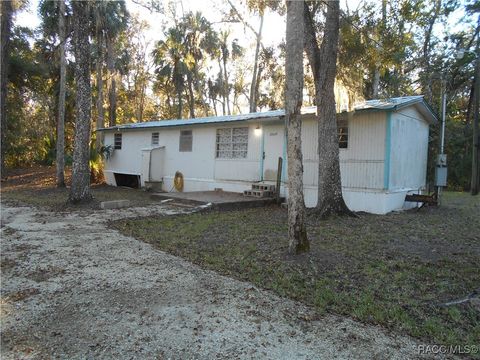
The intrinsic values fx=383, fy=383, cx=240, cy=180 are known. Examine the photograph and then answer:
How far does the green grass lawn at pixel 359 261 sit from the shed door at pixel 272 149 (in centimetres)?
355

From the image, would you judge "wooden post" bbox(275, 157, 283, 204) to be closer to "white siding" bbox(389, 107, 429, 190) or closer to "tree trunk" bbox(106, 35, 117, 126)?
"white siding" bbox(389, 107, 429, 190)

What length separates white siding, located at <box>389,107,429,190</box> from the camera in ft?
34.4

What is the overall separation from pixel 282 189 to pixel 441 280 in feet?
25.3

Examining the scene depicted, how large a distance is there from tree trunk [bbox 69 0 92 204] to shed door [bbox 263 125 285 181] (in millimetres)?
5468

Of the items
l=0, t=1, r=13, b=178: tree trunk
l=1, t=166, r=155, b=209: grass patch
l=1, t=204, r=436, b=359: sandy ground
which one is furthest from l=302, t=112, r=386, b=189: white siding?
l=0, t=1, r=13, b=178: tree trunk

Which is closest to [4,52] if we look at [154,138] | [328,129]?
[154,138]

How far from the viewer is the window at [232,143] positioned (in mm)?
13305

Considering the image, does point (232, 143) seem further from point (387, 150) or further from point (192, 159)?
point (387, 150)

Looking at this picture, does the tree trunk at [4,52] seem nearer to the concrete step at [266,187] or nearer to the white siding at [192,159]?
the white siding at [192,159]

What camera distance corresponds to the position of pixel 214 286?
4.32 meters

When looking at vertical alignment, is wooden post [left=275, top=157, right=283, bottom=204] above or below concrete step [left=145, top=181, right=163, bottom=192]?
above

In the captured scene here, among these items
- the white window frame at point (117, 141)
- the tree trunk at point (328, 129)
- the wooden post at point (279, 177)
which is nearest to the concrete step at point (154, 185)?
the white window frame at point (117, 141)

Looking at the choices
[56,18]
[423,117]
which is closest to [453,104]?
[423,117]

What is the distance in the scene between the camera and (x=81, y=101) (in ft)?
33.6
